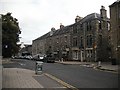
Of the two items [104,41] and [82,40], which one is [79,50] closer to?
[82,40]

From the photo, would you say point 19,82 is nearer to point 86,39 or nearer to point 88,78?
point 88,78

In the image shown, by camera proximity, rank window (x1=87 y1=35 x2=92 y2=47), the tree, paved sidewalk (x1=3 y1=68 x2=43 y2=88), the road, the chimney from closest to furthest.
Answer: paved sidewalk (x1=3 y1=68 x2=43 y2=88), the road, the tree, the chimney, window (x1=87 y1=35 x2=92 y2=47)

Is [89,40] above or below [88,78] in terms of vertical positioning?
above

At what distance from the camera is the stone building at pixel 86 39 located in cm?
5988

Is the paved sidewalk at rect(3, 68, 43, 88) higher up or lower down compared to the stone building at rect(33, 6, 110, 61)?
lower down

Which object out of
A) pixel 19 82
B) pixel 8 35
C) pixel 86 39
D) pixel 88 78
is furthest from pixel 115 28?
pixel 19 82

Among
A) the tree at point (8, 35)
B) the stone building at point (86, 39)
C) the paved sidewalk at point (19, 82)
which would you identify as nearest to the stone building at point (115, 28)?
the stone building at point (86, 39)

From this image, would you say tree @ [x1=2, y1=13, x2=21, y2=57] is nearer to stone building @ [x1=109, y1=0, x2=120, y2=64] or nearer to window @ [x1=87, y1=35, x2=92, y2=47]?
stone building @ [x1=109, y1=0, x2=120, y2=64]

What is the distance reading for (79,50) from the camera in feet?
217

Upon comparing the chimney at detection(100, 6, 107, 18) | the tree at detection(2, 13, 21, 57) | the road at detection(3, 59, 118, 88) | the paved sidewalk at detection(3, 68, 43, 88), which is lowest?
the road at detection(3, 59, 118, 88)

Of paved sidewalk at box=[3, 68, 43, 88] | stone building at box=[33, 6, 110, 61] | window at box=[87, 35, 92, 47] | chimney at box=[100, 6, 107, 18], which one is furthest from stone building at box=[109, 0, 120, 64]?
paved sidewalk at box=[3, 68, 43, 88]

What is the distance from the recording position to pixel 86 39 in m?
63.3

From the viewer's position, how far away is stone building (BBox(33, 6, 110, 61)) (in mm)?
59875

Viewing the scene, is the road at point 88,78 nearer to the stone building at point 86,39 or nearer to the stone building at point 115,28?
the stone building at point 115,28
